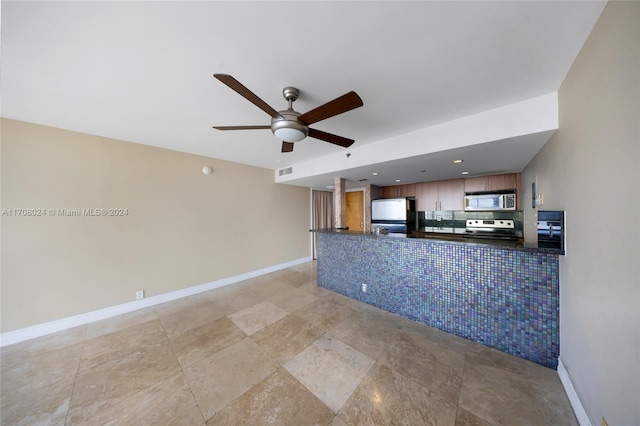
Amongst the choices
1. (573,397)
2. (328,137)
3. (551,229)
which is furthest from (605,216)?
(328,137)

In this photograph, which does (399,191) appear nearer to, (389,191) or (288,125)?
(389,191)

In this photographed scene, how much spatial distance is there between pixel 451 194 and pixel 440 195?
22 cm

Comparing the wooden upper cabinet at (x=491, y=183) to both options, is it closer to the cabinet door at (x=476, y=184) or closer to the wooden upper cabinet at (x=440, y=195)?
the cabinet door at (x=476, y=184)

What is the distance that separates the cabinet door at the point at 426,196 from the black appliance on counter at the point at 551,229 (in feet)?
9.80

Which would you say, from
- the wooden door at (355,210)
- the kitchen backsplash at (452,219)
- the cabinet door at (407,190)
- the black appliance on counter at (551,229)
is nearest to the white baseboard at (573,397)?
the black appliance on counter at (551,229)

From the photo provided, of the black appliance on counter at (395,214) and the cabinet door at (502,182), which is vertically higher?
the cabinet door at (502,182)

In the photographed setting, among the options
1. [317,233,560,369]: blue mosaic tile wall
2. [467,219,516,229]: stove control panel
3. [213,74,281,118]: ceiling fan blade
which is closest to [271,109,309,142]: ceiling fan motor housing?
[213,74,281,118]: ceiling fan blade

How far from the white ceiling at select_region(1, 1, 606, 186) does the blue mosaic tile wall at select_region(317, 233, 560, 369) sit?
1.31 meters

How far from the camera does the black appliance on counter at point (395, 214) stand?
467 centimetres

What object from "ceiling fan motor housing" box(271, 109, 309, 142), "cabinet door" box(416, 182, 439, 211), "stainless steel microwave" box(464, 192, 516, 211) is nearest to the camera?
"ceiling fan motor housing" box(271, 109, 309, 142)

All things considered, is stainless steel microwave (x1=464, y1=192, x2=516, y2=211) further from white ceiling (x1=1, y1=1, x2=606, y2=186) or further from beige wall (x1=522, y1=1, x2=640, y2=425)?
beige wall (x1=522, y1=1, x2=640, y2=425)

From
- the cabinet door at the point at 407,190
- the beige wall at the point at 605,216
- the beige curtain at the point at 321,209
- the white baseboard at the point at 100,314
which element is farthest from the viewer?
the beige curtain at the point at 321,209

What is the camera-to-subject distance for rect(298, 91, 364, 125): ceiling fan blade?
4.44 ft

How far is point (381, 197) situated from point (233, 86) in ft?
15.9
